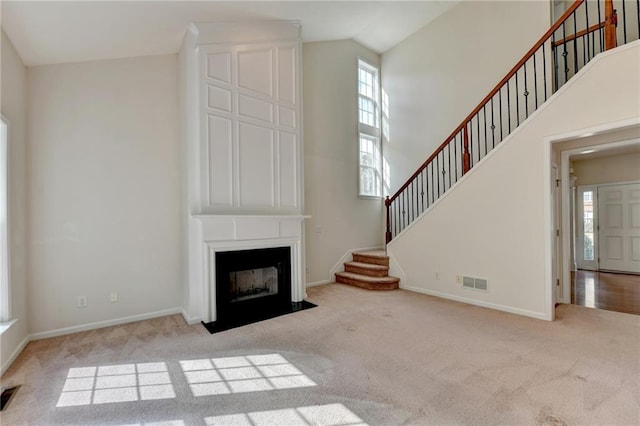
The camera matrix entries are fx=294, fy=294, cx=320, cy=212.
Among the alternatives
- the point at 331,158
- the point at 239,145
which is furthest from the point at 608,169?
the point at 239,145

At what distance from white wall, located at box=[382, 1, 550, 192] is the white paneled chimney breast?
2812mm

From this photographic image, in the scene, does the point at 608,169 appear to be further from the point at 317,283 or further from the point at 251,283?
the point at 251,283

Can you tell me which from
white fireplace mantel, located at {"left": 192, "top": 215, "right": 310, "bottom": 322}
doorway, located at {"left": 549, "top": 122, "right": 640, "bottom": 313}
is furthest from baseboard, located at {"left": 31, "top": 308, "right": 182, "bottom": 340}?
doorway, located at {"left": 549, "top": 122, "right": 640, "bottom": 313}

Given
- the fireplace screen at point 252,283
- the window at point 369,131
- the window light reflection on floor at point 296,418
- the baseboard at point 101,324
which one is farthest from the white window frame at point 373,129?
the window light reflection on floor at point 296,418

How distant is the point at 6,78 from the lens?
2.74m

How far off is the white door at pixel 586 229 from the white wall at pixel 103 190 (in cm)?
858

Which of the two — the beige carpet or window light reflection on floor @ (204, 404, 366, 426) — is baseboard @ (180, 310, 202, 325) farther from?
window light reflection on floor @ (204, 404, 366, 426)

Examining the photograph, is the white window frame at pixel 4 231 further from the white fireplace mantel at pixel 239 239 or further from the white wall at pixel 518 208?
the white wall at pixel 518 208

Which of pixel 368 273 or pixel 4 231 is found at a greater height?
pixel 4 231

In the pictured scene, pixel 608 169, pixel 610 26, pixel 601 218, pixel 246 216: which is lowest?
pixel 601 218

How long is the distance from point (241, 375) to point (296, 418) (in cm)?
72

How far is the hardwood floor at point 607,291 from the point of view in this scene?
405cm

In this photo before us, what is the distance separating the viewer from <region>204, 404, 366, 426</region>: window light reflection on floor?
182 centimetres

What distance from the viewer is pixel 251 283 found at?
13.8 ft
